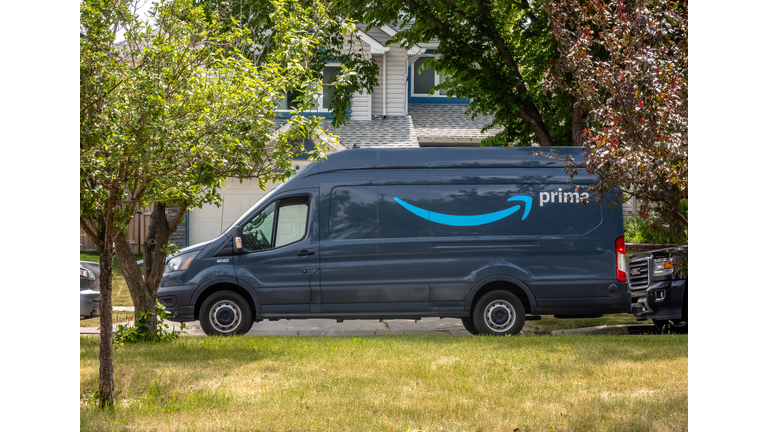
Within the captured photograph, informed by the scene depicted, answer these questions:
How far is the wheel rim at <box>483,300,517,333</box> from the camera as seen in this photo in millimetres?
9141

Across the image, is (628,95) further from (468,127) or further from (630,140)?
(468,127)

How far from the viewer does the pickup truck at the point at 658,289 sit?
29.0 feet

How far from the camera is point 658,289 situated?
905 cm

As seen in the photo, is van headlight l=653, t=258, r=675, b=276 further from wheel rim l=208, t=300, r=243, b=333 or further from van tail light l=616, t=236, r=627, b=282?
wheel rim l=208, t=300, r=243, b=333

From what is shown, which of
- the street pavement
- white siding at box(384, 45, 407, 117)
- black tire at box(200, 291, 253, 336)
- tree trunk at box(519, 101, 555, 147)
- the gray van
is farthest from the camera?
white siding at box(384, 45, 407, 117)

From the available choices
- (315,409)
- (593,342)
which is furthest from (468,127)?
(315,409)

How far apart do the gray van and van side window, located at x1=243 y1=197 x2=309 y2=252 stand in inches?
0.6

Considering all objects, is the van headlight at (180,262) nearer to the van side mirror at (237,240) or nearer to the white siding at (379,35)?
the van side mirror at (237,240)

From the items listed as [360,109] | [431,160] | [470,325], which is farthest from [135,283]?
[360,109]

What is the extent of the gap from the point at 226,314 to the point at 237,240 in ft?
3.66

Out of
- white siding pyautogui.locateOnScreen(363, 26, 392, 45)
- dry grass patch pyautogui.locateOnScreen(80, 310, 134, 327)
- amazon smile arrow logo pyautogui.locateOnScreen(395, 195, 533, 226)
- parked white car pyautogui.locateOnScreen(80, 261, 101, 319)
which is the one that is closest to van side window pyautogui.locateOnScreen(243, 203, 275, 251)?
amazon smile arrow logo pyautogui.locateOnScreen(395, 195, 533, 226)

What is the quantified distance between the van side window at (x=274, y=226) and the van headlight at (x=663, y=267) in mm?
5221

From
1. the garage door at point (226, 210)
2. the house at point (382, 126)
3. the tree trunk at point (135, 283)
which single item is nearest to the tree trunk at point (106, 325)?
the tree trunk at point (135, 283)

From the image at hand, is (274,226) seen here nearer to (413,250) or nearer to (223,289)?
(223,289)
